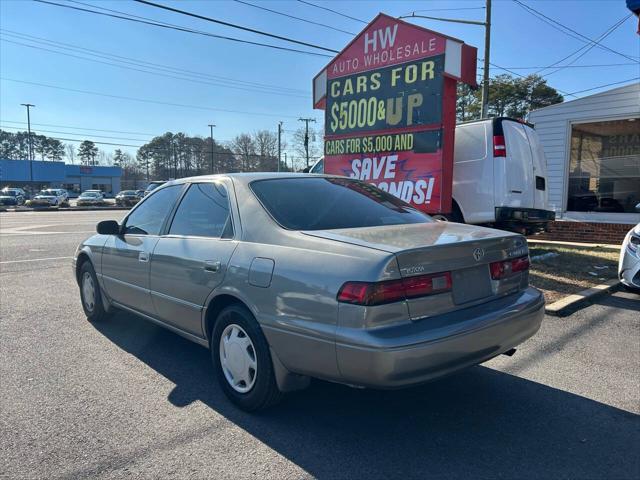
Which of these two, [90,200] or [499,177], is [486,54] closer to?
[499,177]

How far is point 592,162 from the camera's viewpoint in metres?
12.9

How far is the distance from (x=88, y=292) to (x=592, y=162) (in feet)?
41.1

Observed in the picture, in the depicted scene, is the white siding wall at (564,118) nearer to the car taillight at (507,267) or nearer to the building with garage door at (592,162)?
the building with garage door at (592,162)

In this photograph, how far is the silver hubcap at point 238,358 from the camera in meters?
3.20

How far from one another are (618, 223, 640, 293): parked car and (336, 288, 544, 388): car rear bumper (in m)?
4.07

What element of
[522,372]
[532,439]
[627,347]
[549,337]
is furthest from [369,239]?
[627,347]

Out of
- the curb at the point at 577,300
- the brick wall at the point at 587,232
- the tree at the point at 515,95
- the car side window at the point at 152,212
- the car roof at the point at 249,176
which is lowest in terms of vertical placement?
the curb at the point at 577,300

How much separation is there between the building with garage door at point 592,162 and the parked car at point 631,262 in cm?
624

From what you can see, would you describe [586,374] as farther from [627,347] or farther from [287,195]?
[287,195]

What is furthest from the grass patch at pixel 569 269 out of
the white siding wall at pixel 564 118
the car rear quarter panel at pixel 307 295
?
the car rear quarter panel at pixel 307 295

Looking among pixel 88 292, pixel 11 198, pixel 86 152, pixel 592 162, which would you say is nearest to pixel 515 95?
pixel 592 162

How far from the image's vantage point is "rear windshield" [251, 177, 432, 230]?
3.33m

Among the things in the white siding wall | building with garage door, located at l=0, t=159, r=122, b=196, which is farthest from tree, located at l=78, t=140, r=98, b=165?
the white siding wall

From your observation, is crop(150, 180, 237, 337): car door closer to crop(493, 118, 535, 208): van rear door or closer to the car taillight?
the car taillight
